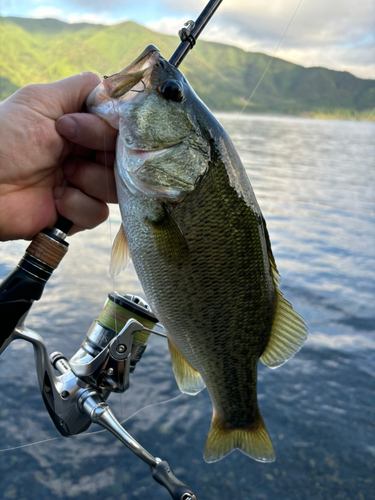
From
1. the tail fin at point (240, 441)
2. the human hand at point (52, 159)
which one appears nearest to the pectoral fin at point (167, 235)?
the human hand at point (52, 159)

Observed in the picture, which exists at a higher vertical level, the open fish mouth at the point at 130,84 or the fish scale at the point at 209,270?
the open fish mouth at the point at 130,84

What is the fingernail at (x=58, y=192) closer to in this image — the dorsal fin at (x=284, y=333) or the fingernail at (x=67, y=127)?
the fingernail at (x=67, y=127)

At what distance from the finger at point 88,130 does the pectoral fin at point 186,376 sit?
865 millimetres

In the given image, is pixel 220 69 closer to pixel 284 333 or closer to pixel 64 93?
pixel 64 93

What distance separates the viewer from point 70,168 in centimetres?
192

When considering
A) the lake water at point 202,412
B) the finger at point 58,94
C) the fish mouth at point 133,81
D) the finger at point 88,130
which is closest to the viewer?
the fish mouth at point 133,81

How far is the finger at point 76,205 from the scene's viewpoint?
193 cm

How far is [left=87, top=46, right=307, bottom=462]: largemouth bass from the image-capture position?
1.50 meters

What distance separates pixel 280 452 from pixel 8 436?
73.8 inches

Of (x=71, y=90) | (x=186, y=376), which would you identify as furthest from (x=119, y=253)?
(x=71, y=90)

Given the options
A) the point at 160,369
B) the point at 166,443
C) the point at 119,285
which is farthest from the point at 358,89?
the point at 166,443

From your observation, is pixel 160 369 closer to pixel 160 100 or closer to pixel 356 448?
pixel 356 448

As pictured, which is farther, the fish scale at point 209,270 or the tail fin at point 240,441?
the tail fin at point 240,441

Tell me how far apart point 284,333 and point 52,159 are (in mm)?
1194
